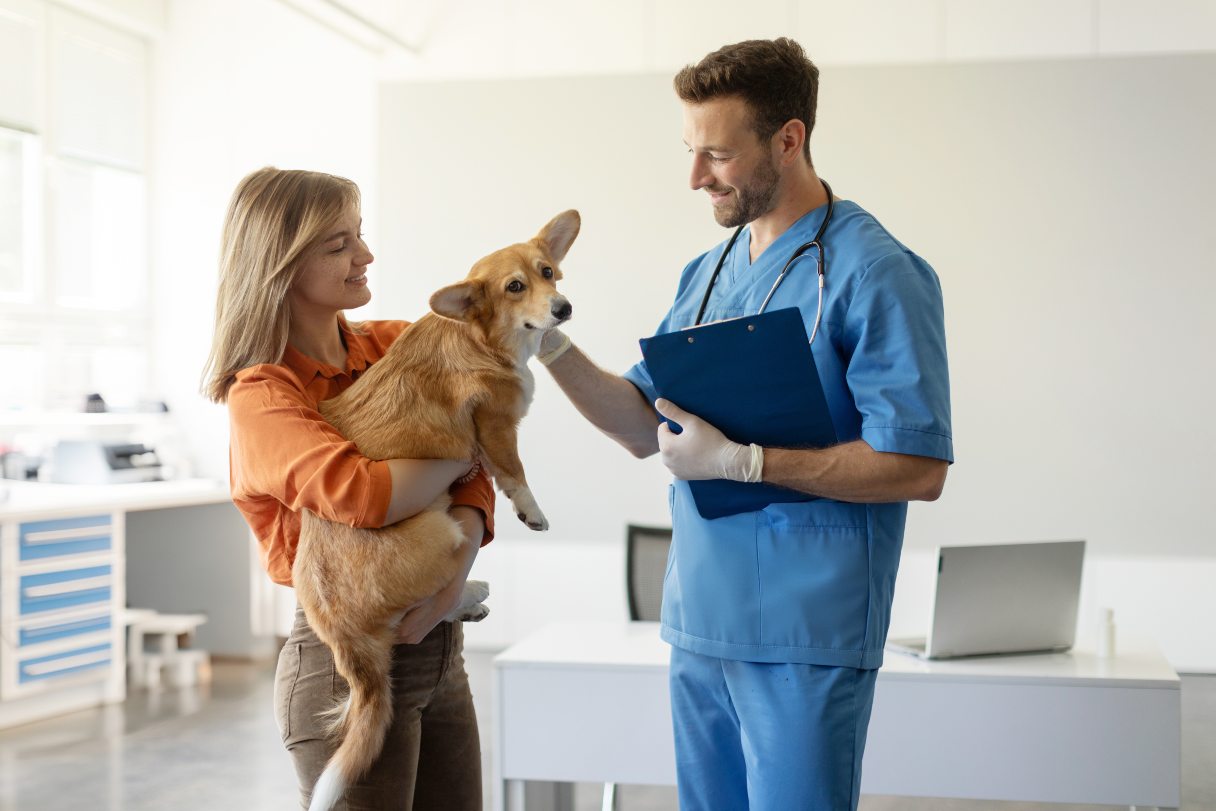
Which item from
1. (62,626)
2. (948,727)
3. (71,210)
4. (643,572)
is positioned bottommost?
(62,626)

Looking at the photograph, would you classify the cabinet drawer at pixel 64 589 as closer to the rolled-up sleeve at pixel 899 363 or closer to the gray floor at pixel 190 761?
the gray floor at pixel 190 761

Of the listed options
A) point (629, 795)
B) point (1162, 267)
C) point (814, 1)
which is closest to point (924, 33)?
point (814, 1)

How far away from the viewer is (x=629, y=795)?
335 cm

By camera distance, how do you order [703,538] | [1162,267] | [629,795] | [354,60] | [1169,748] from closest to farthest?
[703,538] → [1169,748] → [629,795] → [1162,267] → [354,60]

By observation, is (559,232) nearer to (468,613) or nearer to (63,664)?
(468,613)

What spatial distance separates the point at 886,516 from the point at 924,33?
4082 mm

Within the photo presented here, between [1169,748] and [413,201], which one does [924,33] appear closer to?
[413,201]

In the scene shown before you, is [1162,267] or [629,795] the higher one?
[1162,267]

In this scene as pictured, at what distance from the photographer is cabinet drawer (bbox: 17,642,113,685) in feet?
13.4

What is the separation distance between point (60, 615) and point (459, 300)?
11.3ft

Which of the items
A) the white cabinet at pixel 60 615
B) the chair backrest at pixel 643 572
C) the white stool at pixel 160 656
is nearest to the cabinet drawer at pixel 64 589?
the white cabinet at pixel 60 615

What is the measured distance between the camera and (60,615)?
4.21 meters

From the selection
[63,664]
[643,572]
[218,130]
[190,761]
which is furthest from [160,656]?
[218,130]

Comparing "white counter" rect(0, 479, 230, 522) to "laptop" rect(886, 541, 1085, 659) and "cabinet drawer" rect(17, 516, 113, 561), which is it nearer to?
"cabinet drawer" rect(17, 516, 113, 561)
